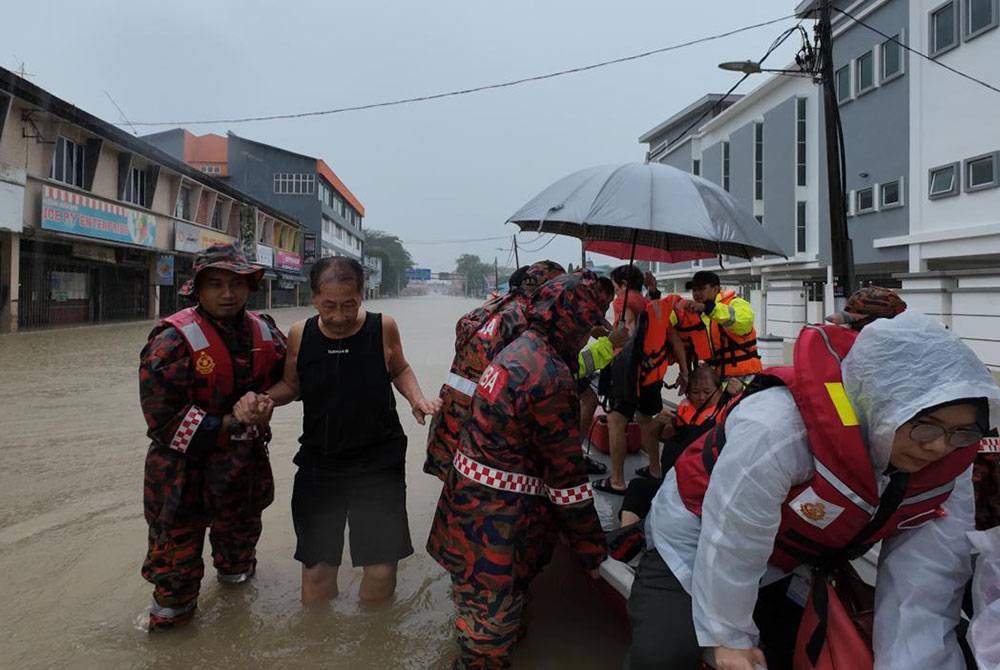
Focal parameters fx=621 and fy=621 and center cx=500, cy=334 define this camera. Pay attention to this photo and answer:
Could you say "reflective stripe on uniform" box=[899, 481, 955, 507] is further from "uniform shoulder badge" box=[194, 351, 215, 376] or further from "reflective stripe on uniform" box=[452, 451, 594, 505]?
"uniform shoulder badge" box=[194, 351, 215, 376]

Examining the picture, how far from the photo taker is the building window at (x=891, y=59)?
1667 centimetres

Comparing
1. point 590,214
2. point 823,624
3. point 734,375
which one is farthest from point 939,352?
point 734,375

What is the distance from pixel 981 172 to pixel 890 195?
135 inches

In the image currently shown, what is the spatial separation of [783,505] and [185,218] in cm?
2751

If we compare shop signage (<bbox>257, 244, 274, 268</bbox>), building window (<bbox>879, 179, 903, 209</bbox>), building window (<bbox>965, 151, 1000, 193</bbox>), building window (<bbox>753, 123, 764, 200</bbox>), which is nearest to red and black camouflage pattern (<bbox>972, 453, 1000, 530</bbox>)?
building window (<bbox>965, 151, 1000, 193</bbox>)

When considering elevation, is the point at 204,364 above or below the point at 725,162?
below

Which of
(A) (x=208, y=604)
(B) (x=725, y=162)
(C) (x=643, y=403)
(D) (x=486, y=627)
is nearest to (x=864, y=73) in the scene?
(B) (x=725, y=162)

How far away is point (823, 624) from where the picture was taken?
1725mm

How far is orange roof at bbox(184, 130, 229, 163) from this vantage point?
44.3 m

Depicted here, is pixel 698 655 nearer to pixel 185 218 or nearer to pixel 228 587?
pixel 228 587

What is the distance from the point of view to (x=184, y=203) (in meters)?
25.0

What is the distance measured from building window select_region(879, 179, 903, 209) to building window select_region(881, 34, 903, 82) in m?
2.88

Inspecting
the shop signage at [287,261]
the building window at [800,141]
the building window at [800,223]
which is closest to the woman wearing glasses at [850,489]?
the building window at [800,223]

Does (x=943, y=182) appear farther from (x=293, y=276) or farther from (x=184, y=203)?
(x=293, y=276)
